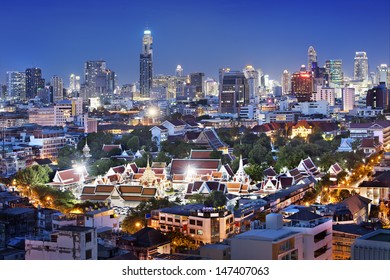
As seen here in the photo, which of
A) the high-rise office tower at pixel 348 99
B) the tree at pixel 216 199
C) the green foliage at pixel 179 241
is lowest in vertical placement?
the green foliage at pixel 179 241

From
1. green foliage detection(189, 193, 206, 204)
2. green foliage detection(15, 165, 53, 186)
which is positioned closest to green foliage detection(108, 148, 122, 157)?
green foliage detection(15, 165, 53, 186)

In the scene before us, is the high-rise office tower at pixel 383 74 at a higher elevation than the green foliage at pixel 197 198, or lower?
higher

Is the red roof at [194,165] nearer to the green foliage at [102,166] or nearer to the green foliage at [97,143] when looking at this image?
the green foliage at [102,166]

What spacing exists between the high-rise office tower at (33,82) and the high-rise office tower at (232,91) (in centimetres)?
512

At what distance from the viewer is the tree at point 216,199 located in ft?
19.9

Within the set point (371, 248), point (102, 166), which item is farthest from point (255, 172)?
point (371, 248)

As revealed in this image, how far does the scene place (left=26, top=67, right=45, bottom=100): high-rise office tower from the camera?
54.1 ft

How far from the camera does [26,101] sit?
738 inches

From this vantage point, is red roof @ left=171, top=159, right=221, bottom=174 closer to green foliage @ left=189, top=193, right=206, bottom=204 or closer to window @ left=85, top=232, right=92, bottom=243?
green foliage @ left=189, top=193, right=206, bottom=204

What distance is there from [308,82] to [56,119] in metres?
9.53

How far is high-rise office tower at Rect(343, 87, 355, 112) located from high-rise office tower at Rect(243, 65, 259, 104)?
8.96 ft

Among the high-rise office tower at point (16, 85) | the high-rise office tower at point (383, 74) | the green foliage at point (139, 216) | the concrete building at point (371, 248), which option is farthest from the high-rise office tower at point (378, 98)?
the concrete building at point (371, 248)

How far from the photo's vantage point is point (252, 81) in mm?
21812
